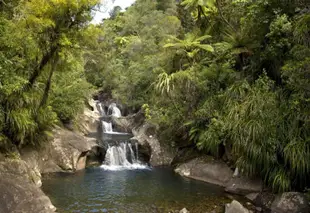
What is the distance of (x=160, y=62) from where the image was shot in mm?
17750

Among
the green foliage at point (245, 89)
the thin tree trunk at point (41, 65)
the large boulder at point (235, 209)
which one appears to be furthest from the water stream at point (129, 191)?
the thin tree trunk at point (41, 65)

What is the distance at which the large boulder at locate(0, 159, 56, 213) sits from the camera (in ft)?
26.6

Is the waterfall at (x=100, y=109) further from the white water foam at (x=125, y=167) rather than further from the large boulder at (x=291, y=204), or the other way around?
the large boulder at (x=291, y=204)

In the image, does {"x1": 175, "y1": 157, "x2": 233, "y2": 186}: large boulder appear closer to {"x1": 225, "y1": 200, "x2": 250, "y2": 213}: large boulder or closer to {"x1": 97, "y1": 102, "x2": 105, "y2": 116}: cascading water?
{"x1": 225, "y1": 200, "x2": 250, "y2": 213}: large boulder

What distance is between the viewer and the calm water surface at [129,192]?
9.49 metres

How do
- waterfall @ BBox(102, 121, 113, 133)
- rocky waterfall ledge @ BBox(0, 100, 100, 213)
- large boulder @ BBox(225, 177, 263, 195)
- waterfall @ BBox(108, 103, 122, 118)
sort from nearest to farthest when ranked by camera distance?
1. rocky waterfall ledge @ BBox(0, 100, 100, 213)
2. large boulder @ BBox(225, 177, 263, 195)
3. waterfall @ BBox(102, 121, 113, 133)
4. waterfall @ BBox(108, 103, 122, 118)

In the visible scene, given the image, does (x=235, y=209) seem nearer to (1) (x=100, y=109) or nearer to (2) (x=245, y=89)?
(2) (x=245, y=89)

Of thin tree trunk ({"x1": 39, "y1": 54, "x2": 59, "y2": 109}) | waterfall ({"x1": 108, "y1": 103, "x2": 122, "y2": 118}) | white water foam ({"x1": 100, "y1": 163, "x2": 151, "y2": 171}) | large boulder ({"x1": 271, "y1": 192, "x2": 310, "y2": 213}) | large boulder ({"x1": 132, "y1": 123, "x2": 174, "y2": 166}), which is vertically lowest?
white water foam ({"x1": 100, "y1": 163, "x2": 151, "y2": 171})

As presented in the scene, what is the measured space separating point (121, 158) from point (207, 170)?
203 inches

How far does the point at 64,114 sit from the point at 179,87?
7.50 metres

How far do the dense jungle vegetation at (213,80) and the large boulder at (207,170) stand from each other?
56 cm

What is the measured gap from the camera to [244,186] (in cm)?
1073

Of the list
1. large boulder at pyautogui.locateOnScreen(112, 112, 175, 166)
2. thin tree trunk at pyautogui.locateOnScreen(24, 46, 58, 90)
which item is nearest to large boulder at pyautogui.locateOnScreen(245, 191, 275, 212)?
large boulder at pyautogui.locateOnScreen(112, 112, 175, 166)

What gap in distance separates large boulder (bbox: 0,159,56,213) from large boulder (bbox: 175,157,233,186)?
6370 millimetres
